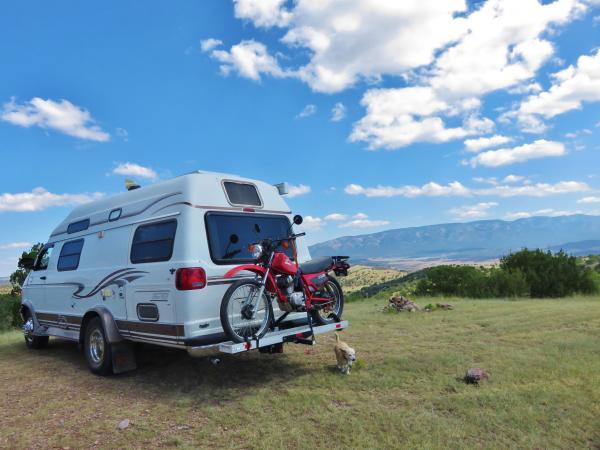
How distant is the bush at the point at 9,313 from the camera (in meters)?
17.5

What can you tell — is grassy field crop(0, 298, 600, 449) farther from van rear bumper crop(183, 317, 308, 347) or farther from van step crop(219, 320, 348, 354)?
van rear bumper crop(183, 317, 308, 347)

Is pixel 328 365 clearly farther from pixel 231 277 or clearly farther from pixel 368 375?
pixel 231 277

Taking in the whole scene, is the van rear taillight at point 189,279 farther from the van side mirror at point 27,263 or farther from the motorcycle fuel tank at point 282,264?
the van side mirror at point 27,263

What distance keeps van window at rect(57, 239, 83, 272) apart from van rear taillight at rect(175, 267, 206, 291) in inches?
135

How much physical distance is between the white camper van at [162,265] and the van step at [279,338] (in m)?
0.01

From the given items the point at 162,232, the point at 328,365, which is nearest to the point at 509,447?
the point at 328,365

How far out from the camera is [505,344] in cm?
738

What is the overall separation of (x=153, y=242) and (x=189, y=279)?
3.47 feet

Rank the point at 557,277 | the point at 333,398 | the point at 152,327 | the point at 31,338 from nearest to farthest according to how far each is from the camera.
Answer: the point at 333,398, the point at 152,327, the point at 31,338, the point at 557,277

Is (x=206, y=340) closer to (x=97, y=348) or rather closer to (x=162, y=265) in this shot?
(x=162, y=265)

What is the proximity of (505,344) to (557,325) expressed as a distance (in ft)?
6.40

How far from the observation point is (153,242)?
20.2 feet

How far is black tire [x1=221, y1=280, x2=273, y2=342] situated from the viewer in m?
5.38

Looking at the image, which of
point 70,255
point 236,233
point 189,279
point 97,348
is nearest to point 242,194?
point 236,233
